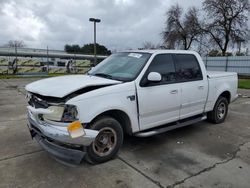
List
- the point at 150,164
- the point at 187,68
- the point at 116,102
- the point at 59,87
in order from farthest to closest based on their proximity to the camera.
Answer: the point at 187,68 → the point at 150,164 → the point at 116,102 → the point at 59,87

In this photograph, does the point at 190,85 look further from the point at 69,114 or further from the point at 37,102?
the point at 37,102

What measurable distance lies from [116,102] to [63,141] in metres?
0.98

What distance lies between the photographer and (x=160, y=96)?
4.07 metres

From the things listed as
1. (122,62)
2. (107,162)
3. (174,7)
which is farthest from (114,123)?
(174,7)

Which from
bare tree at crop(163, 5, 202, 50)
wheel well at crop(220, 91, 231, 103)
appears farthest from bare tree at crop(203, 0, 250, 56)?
wheel well at crop(220, 91, 231, 103)

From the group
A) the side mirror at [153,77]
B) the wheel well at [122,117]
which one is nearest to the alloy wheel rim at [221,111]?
the side mirror at [153,77]

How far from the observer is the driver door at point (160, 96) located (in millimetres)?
3867

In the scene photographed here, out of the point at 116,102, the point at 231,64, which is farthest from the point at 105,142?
the point at 231,64

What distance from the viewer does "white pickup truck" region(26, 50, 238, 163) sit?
3.12 meters

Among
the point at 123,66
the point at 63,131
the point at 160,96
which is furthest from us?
the point at 123,66

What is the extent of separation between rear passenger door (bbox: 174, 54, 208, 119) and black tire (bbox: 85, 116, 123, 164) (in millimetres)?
1644

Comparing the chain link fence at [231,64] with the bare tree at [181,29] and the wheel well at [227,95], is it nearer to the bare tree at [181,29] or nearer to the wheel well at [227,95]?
the bare tree at [181,29]

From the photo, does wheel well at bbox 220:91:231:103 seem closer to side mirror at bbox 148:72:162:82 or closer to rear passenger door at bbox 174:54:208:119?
rear passenger door at bbox 174:54:208:119

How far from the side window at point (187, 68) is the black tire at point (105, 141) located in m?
1.78
